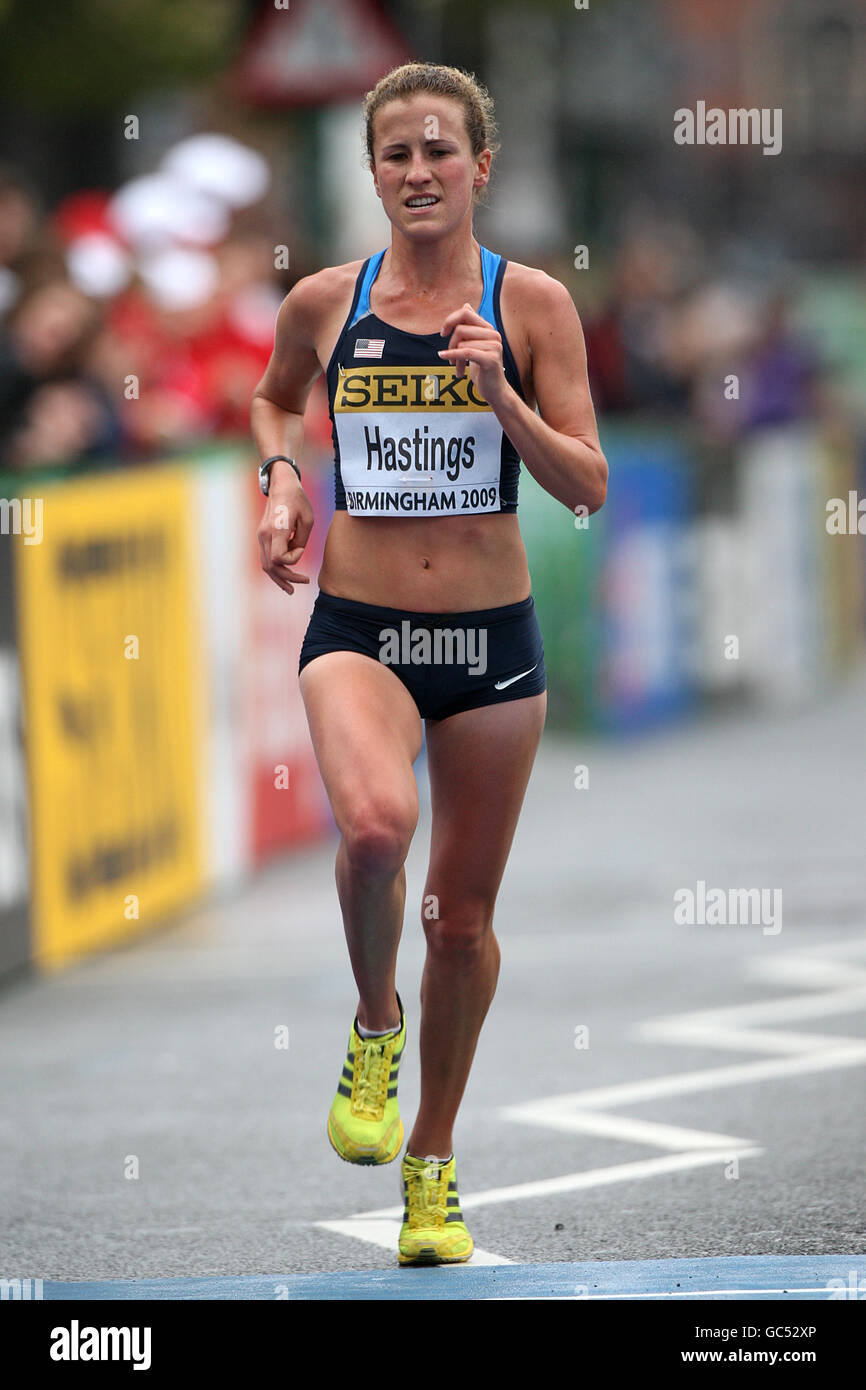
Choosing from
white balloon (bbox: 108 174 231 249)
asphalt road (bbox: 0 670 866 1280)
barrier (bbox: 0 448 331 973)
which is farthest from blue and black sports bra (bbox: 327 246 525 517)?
white balloon (bbox: 108 174 231 249)

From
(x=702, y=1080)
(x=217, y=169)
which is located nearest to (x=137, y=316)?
(x=217, y=169)

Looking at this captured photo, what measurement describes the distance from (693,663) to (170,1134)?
9.50m

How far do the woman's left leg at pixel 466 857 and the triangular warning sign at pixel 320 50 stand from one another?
8.86 m

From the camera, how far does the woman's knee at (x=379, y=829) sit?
4.80 metres

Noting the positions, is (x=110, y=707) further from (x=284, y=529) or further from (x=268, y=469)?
(x=284, y=529)

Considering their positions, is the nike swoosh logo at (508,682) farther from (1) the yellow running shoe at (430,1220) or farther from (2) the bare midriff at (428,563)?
(1) the yellow running shoe at (430,1220)

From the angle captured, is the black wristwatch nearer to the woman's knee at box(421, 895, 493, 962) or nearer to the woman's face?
the woman's face

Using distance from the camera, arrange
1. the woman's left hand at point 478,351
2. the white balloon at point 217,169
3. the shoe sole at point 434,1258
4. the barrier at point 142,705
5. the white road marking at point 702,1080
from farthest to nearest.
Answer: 1. the white balloon at point 217,169
2. the barrier at point 142,705
3. the white road marking at point 702,1080
4. the shoe sole at point 434,1258
5. the woman's left hand at point 478,351

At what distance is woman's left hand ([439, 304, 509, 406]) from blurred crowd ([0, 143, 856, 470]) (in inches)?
209

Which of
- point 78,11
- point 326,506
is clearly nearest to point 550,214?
point 78,11

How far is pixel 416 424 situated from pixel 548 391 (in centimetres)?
27

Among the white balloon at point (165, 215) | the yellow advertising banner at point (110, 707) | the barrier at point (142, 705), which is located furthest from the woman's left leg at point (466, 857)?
the white balloon at point (165, 215)

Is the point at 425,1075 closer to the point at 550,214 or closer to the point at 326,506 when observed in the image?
the point at 326,506

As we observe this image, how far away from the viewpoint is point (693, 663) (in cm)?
1592
